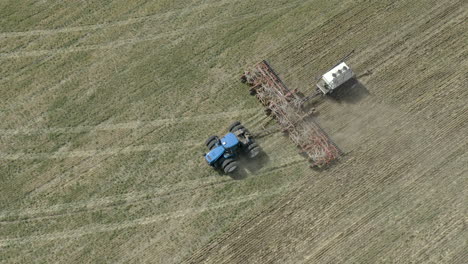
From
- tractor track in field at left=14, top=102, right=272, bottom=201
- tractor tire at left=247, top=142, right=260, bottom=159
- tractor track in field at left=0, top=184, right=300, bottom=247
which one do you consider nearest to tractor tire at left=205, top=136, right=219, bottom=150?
tractor tire at left=247, top=142, right=260, bottom=159

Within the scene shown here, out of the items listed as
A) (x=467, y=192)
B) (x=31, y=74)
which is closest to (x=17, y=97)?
(x=31, y=74)

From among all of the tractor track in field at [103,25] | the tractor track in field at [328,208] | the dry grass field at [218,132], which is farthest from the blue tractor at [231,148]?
the tractor track in field at [103,25]

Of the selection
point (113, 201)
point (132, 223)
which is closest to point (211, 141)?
point (132, 223)

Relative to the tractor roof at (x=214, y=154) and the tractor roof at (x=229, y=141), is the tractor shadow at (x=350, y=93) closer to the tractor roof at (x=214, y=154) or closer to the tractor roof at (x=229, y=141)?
the tractor roof at (x=229, y=141)

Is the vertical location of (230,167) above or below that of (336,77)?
above

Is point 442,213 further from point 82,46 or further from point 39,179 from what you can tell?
point 82,46

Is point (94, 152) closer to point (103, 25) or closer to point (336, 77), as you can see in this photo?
point (103, 25)

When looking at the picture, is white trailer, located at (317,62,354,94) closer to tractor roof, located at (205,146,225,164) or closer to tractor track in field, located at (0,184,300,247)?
tractor track in field, located at (0,184,300,247)
